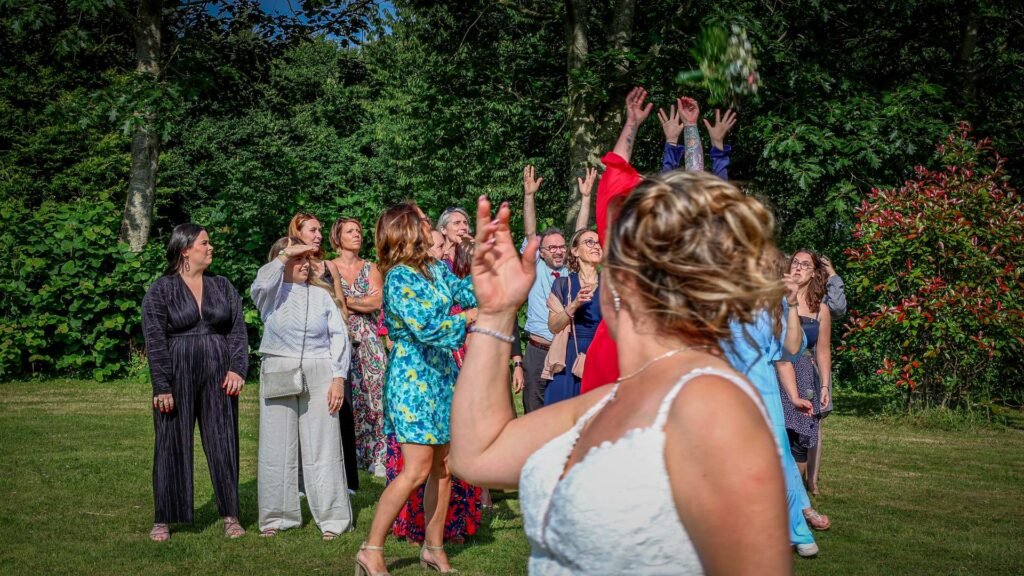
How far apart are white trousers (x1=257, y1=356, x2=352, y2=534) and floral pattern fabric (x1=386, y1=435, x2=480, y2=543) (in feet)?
1.60

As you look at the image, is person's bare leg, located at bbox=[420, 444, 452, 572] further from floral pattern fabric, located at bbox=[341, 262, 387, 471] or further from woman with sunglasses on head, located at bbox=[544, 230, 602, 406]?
floral pattern fabric, located at bbox=[341, 262, 387, 471]

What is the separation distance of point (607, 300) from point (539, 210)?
2341 cm

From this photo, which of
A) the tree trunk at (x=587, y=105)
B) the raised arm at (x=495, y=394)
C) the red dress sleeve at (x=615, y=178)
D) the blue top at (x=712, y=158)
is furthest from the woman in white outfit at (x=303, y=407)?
the tree trunk at (x=587, y=105)

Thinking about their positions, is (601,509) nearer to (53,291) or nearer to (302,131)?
(53,291)

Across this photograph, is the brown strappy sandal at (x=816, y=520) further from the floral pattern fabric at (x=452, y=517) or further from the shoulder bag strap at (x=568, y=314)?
the floral pattern fabric at (x=452, y=517)

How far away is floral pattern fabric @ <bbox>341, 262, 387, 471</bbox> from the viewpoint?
8906 mm

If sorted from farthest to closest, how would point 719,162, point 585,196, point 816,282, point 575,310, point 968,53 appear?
point 968,53, point 816,282, point 575,310, point 585,196, point 719,162

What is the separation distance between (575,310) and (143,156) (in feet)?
43.2

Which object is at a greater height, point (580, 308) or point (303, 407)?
point (580, 308)

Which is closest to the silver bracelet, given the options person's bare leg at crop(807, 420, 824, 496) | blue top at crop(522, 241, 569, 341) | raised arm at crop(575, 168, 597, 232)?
raised arm at crop(575, 168, 597, 232)

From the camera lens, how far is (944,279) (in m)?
13.2

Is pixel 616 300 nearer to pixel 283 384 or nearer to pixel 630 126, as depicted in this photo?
pixel 630 126

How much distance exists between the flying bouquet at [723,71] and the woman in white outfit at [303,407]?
3.52 m

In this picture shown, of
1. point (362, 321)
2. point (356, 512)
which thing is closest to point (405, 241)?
point (356, 512)
